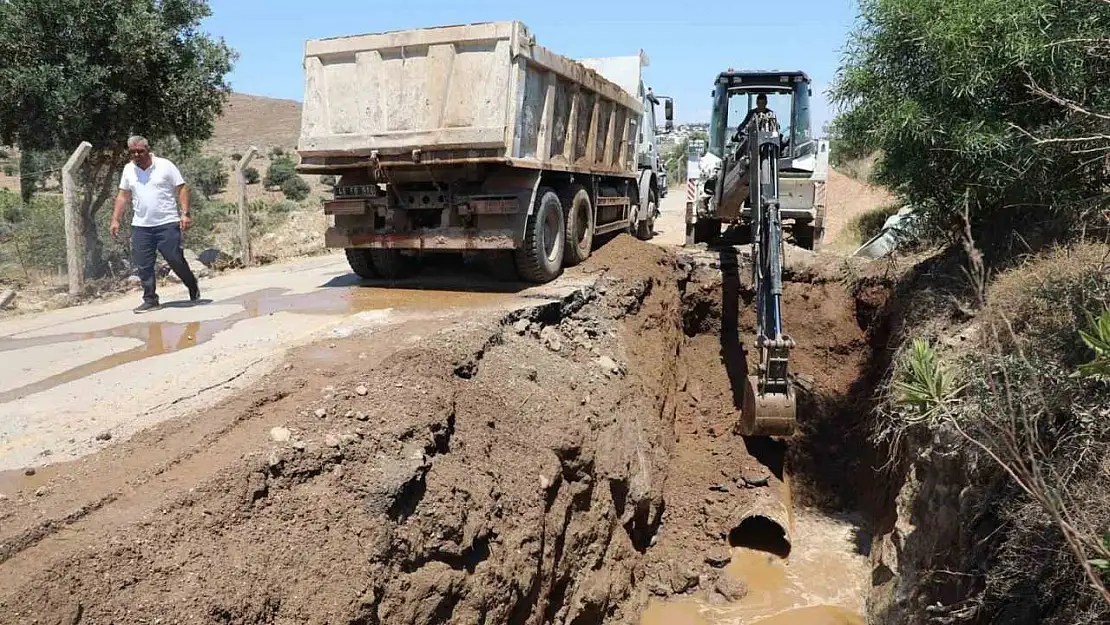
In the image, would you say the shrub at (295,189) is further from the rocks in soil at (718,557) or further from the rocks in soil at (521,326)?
the rocks in soil at (718,557)

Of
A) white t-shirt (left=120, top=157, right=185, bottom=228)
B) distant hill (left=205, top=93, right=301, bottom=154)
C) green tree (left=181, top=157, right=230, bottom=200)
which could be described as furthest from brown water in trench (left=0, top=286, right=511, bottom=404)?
distant hill (left=205, top=93, right=301, bottom=154)

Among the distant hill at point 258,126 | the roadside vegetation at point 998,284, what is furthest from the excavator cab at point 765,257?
the distant hill at point 258,126

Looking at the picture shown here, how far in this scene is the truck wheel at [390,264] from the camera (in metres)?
8.48

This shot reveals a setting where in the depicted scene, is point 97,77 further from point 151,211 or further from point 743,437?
point 743,437

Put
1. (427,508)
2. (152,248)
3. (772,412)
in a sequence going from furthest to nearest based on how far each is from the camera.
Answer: (152,248), (772,412), (427,508)

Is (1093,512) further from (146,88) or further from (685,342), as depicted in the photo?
(146,88)

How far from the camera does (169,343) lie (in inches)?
242

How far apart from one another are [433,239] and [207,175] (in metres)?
22.7

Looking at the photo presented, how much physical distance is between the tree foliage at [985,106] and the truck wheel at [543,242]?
3.27 metres

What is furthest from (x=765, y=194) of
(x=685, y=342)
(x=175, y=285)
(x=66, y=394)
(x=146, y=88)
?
(x=146, y=88)

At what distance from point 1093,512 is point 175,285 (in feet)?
33.6

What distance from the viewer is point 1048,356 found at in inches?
186

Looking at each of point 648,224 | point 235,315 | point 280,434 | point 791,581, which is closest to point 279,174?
point 648,224

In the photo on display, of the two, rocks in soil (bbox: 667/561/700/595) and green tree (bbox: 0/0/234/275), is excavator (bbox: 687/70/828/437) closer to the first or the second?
rocks in soil (bbox: 667/561/700/595)
